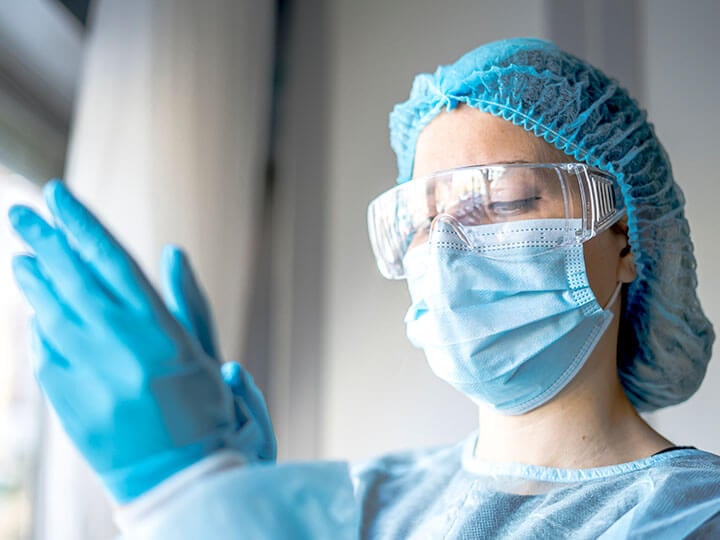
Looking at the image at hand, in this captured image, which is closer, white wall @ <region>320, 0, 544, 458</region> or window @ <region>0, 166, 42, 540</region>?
window @ <region>0, 166, 42, 540</region>

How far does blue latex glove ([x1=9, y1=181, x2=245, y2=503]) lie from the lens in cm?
79

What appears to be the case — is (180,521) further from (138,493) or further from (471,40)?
(471,40)

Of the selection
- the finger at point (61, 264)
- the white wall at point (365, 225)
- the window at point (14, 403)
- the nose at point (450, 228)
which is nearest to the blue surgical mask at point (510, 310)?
the nose at point (450, 228)

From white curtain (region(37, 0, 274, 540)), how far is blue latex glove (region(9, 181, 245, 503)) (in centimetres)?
87

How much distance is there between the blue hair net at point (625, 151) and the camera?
49.1 inches

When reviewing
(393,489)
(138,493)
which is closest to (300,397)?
(393,489)

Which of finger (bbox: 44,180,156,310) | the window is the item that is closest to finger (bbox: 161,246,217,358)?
finger (bbox: 44,180,156,310)

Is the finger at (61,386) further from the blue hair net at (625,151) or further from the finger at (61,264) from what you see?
the blue hair net at (625,151)

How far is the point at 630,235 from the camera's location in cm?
127

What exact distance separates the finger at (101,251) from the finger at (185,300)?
105 mm

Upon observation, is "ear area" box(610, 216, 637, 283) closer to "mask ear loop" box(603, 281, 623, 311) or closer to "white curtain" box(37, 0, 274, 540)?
"mask ear loop" box(603, 281, 623, 311)

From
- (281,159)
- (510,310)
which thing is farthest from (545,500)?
(281,159)

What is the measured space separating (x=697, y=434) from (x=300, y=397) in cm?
116

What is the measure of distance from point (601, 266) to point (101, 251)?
817 mm
